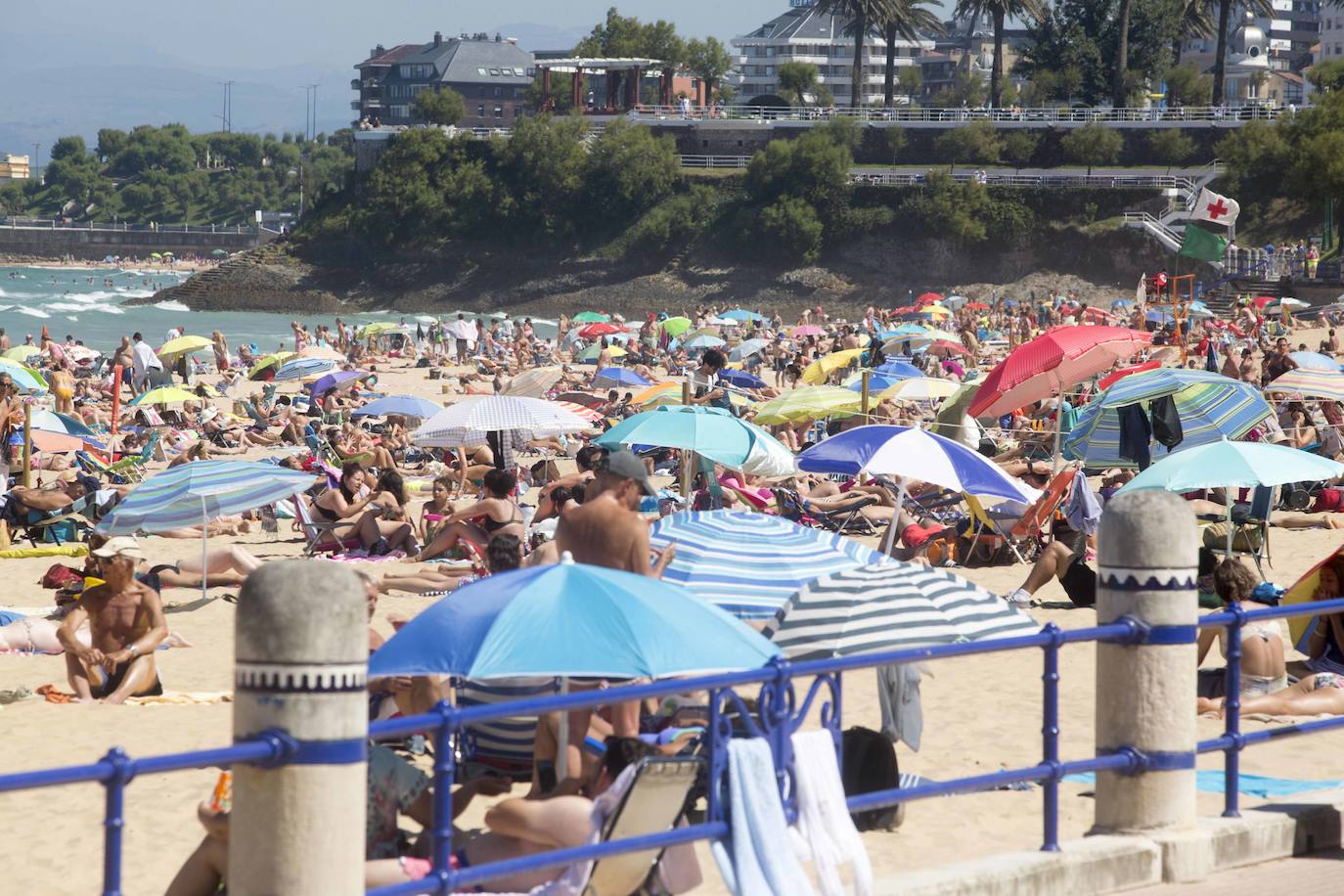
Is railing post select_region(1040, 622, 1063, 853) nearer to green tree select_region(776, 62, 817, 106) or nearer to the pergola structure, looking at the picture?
the pergola structure

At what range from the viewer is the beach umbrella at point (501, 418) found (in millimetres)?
11094

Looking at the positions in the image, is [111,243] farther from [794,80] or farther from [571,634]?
[571,634]

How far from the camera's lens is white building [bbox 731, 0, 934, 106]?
11944 cm

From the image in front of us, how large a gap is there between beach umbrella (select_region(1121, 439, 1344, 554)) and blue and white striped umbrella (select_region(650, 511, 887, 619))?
10.0ft

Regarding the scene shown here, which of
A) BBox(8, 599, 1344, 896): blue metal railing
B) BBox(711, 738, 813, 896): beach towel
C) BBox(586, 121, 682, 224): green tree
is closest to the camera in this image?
BBox(8, 599, 1344, 896): blue metal railing

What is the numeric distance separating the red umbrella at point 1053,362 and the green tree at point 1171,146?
153 ft

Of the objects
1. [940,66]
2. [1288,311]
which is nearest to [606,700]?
[1288,311]

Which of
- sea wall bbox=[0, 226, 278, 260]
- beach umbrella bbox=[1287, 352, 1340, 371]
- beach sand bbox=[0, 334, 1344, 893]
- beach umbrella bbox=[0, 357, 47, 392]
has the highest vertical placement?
sea wall bbox=[0, 226, 278, 260]

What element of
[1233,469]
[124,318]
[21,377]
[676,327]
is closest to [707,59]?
[124,318]

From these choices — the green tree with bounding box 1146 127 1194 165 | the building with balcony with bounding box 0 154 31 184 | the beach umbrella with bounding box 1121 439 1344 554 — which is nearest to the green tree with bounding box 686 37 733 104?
the green tree with bounding box 1146 127 1194 165

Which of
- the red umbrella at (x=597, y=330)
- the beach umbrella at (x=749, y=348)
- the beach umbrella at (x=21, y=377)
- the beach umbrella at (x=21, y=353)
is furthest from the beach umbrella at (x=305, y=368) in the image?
the red umbrella at (x=597, y=330)

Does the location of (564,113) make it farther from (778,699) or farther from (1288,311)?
(778,699)

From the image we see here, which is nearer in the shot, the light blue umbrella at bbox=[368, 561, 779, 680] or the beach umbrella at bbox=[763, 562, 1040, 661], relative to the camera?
the light blue umbrella at bbox=[368, 561, 779, 680]

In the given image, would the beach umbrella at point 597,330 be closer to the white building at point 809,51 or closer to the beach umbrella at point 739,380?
the beach umbrella at point 739,380
